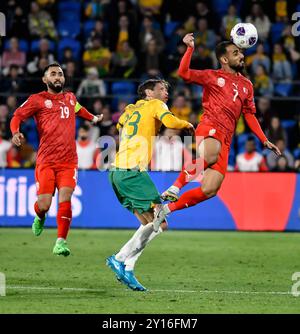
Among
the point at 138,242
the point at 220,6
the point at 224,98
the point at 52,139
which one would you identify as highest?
the point at 220,6

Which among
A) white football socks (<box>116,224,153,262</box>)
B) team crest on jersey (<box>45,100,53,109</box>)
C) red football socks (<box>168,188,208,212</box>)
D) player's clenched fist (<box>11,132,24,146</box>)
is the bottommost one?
white football socks (<box>116,224,153,262</box>)

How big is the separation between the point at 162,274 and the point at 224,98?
2.15 metres

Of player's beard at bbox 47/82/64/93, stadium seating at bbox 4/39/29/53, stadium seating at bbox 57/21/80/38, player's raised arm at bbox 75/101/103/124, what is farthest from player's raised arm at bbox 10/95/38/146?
stadium seating at bbox 57/21/80/38

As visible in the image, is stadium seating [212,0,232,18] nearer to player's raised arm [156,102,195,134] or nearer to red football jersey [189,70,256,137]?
red football jersey [189,70,256,137]

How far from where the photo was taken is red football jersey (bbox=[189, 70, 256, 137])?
36.5 ft

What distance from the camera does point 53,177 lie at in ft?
37.6

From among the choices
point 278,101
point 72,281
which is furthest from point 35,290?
point 278,101

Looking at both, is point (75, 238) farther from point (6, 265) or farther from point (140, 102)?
point (140, 102)

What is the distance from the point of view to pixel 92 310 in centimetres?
867

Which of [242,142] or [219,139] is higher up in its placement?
[219,139]

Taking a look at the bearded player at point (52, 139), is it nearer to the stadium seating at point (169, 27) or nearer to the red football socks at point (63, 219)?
the red football socks at point (63, 219)

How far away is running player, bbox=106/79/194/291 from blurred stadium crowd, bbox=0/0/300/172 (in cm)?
744

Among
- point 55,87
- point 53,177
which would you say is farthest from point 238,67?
point 53,177

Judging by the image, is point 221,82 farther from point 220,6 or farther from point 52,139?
point 220,6
